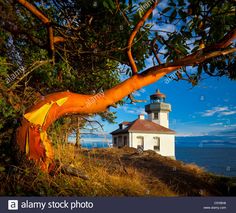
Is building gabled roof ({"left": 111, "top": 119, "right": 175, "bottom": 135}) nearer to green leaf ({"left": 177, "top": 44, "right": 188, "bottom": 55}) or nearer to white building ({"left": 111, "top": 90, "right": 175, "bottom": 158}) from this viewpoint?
white building ({"left": 111, "top": 90, "right": 175, "bottom": 158})

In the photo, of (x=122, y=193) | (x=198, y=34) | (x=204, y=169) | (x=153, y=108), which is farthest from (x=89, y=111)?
(x=153, y=108)

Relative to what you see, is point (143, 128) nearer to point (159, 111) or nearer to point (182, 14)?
point (159, 111)

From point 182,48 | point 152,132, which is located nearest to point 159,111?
point 152,132

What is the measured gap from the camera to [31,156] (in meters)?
4.82

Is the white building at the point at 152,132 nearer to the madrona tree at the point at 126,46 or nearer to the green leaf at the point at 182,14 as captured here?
the madrona tree at the point at 126,46

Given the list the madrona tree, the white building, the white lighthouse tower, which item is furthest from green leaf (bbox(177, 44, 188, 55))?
the white lighthouse tower

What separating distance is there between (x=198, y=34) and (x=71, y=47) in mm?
2947

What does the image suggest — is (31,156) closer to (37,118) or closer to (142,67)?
(37,118)

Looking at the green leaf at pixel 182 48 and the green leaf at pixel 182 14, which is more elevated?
the green leaf at pixel 182 14

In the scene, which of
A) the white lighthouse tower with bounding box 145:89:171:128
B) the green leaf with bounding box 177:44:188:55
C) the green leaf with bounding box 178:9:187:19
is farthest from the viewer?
the white lighthouse tower with bounding box 145:89:171:128

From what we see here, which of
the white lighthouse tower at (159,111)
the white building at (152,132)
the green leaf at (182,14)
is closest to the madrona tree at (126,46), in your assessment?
the green leaf at (182,14)

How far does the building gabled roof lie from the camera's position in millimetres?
41222

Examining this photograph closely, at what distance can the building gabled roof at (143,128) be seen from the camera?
4122 cm

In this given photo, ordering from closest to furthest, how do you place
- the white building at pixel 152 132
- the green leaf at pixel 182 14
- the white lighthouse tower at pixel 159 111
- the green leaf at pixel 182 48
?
the green leaf at pixel 182 14 < the green leaf at pixel 182 48 < the white building at pixel 152 132 < the white lighthouse tower at pixel 159 111
